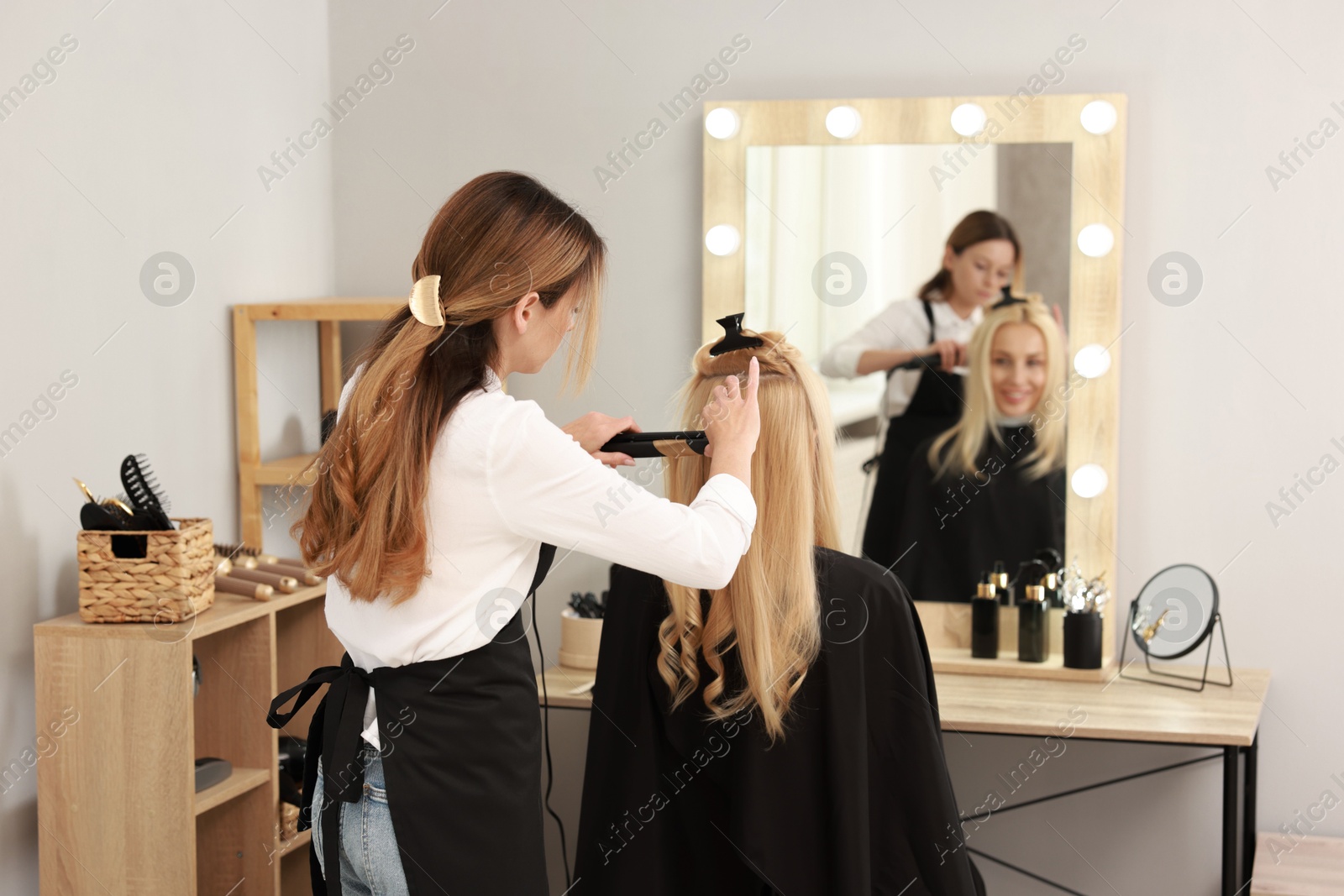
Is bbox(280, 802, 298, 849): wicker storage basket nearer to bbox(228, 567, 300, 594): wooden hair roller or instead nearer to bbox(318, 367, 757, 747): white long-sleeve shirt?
bbox(228, 567, 300, 594): wooden hair roller

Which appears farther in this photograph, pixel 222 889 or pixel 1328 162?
pixel 1328 162

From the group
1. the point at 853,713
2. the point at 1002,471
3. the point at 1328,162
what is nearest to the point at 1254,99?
the point at 1328,162

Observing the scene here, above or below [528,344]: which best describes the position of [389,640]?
below

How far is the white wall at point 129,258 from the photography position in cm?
157

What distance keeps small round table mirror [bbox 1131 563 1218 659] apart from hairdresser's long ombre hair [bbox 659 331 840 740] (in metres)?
0.87

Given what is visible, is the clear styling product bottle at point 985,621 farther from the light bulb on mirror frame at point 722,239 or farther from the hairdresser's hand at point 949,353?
the light bulb on mirror frame at point 722,239

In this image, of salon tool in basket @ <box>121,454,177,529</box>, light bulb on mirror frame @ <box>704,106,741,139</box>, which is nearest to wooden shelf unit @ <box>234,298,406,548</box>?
salon tool in basket @ <box>121,454,177,529</box>

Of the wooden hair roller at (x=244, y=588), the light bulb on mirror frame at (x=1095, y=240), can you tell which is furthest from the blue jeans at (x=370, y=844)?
the light bulb on mirror frame at (x=1095, y=240)

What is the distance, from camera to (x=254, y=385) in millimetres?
2061

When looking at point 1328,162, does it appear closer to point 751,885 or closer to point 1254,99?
point 1254,99

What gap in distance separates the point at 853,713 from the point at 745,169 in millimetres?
1117

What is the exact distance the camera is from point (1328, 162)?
1951 mm

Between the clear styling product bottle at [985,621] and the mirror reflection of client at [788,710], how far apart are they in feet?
1.92

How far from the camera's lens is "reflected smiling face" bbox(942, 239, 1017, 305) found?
206cm
